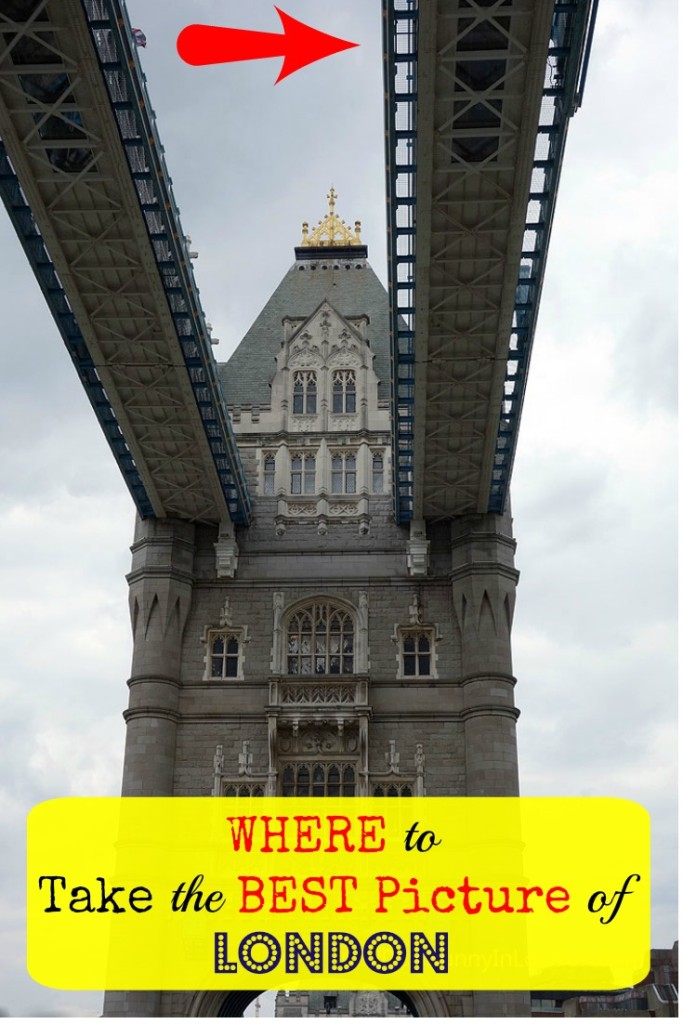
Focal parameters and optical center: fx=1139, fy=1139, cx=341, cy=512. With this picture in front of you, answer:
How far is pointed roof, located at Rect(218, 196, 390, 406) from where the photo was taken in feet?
164

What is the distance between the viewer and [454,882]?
3819 centimetres

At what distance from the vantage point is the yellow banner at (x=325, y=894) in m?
37.0

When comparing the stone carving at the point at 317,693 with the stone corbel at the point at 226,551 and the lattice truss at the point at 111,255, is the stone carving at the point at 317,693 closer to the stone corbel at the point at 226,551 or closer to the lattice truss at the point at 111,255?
the stone corbel at the point at 226,551

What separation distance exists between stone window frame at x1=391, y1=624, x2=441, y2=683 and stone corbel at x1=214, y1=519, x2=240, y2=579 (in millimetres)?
6847

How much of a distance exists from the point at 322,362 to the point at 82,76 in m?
24.3

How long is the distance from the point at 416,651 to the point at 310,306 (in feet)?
60.0

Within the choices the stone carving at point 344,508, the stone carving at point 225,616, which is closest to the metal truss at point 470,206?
the stone carving at point 344,508

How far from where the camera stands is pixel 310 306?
53.0 meters

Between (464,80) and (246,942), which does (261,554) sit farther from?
(464,80)

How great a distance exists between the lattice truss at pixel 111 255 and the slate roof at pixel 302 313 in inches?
304

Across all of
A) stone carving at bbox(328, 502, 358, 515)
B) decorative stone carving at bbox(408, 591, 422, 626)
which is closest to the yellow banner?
decorative stone carving at bbox(408, 591, 422, 626)

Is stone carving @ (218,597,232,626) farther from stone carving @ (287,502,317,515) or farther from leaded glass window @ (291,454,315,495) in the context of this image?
leaded glass window @ (291,454,315,495)

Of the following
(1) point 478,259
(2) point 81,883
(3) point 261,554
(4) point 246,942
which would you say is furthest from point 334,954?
(1) point 478,259

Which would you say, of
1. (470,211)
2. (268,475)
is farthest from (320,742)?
(470,211)
